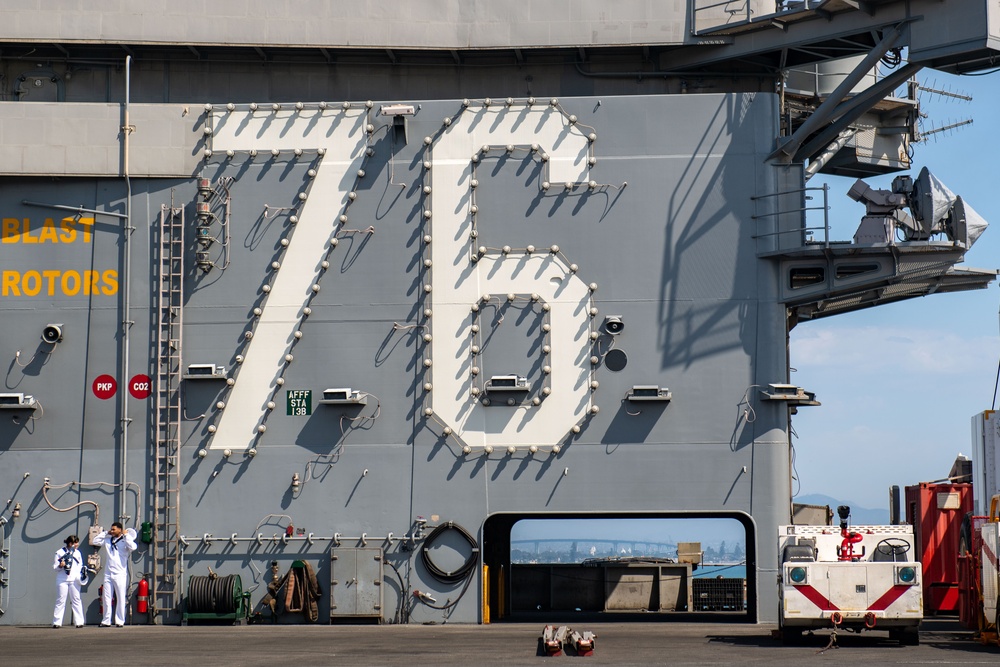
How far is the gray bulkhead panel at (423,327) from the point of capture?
20422 millimetres

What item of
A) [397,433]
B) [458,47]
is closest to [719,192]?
[458,47]

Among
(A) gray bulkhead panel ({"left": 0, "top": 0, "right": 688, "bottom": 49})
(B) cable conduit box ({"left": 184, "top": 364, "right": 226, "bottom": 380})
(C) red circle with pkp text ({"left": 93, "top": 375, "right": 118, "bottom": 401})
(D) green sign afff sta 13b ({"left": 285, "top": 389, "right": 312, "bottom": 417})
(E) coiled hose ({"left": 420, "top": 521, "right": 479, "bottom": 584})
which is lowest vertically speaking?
(E) coiled hose ({"left": 420, "top": 521, "right": 479, "bottom": 584})

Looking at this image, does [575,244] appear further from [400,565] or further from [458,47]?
[400,565]

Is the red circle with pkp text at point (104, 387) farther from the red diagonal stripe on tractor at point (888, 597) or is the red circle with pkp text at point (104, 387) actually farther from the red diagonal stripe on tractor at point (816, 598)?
the red diagonal stripe on tractor at point (888, 597)

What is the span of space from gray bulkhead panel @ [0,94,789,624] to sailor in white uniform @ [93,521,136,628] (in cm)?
59

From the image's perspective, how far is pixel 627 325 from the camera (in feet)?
67.6

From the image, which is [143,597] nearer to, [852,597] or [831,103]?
[852,597]

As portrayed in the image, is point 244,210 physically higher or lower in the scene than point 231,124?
lower

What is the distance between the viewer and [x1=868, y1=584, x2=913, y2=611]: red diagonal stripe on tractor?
15750 millimetres

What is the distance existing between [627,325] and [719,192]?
105 inches

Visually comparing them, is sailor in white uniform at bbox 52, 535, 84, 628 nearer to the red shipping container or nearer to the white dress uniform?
the white dress uniform

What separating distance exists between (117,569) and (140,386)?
304cm

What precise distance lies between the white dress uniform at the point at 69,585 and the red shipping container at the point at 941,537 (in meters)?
15.7

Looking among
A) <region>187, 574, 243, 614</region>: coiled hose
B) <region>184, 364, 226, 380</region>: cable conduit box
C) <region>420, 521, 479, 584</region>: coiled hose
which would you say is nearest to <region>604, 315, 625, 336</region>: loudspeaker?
<region>420, 521, 479, 584</region>: coiled hose
